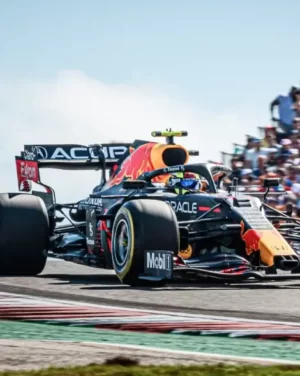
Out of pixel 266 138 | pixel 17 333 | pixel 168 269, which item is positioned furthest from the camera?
pixel 266 138

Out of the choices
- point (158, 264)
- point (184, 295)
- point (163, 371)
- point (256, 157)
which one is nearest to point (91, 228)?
point (158, 264)

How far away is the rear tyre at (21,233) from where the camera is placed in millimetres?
15516

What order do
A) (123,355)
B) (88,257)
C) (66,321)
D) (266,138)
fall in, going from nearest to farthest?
(123,355), (66,321), (88,257), (266,138)

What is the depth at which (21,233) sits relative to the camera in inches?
613

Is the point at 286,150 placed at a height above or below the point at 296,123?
below

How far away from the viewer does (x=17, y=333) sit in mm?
8664

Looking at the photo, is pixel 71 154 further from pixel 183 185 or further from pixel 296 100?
pixel 296 100

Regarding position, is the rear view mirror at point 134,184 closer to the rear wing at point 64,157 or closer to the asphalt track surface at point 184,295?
the asphalt track surface at point 184,295

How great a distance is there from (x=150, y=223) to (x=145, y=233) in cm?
13

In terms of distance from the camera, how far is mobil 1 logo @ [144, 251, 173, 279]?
1305 centimetres

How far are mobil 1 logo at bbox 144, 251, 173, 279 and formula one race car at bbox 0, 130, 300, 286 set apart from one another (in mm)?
12

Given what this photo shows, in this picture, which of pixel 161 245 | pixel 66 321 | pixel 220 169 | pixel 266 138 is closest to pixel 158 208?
pixel 161 245

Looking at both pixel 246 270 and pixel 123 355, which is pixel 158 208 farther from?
pixel 123 355

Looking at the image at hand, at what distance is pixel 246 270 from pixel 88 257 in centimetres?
337
